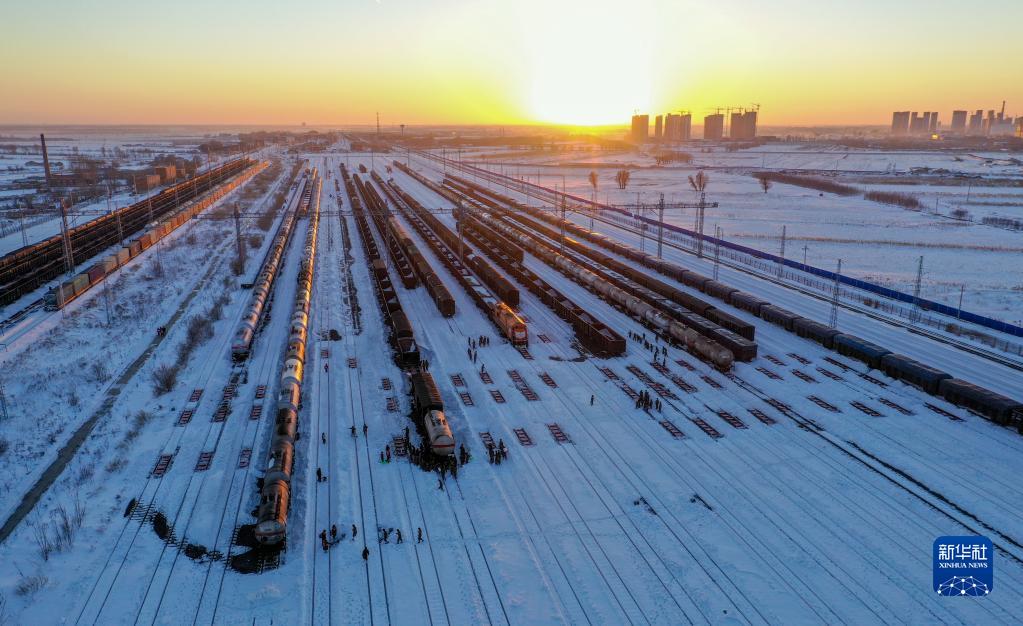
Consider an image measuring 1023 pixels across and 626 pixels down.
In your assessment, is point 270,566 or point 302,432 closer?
point 270,566

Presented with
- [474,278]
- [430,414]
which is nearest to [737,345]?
[430,414]

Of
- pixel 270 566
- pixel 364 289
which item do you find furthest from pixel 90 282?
pixel 270 566

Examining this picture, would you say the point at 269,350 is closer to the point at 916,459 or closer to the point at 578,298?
the point at 578,298

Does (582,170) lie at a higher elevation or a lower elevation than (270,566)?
higher

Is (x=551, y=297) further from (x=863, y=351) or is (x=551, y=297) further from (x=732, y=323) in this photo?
(x=863, y=351)

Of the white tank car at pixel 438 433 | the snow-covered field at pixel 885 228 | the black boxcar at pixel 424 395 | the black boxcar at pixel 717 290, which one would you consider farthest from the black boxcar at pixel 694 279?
the white tank car at pixel 438 433

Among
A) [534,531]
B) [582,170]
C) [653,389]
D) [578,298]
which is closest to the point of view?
[534,531]
